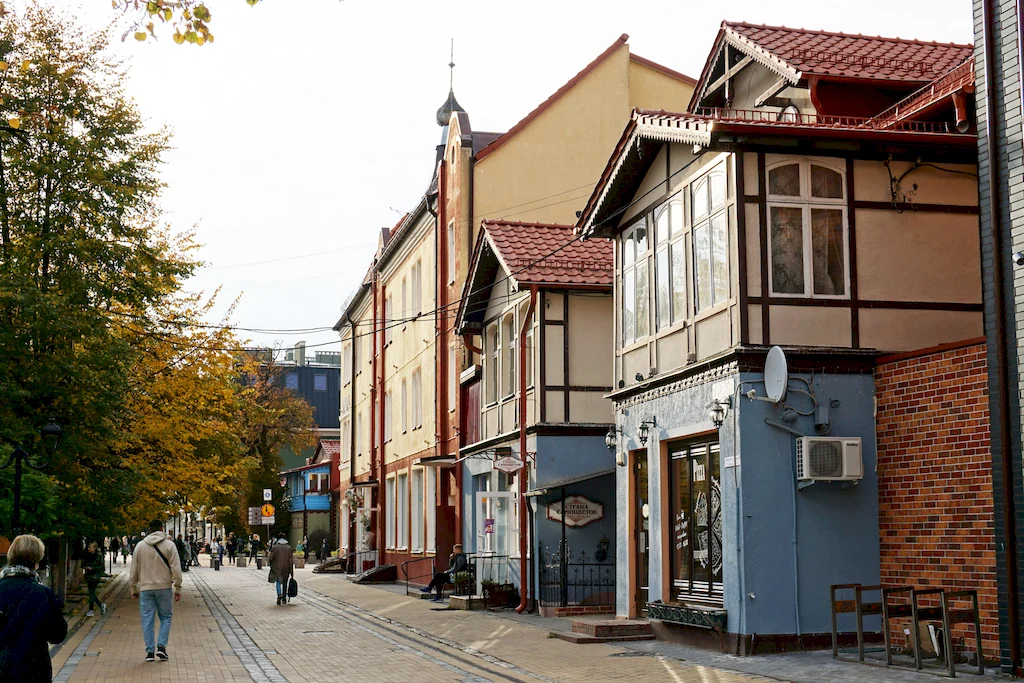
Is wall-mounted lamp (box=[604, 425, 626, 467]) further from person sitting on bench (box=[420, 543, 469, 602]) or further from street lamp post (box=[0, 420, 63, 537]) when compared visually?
street lamp post (box=[0, 420, 63, 537])

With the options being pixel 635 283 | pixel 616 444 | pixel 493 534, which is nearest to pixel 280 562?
pixel 493 534

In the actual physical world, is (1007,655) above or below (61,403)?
below

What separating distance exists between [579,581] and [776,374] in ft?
32.1

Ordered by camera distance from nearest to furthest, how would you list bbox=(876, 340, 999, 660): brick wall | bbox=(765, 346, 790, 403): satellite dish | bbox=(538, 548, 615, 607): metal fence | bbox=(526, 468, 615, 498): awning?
bbox=(876, 340, 999, 660): brick wall, bbox=(765, 346, 790, 403): satellite dish, bbox=(526, 468, 615, 498): awning, bbox=(538, 548, 615, 607): metal fence

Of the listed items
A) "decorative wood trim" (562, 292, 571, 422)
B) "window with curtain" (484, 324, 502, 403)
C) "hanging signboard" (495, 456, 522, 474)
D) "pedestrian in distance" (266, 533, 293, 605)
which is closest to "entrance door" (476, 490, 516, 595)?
"hanging signboard" (495, 456, 522, 474)

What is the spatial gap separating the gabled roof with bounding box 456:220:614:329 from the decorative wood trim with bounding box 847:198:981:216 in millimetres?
7427

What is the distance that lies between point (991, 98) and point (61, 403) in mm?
17927

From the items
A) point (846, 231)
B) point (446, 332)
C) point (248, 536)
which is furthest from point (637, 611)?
point (248, 536)

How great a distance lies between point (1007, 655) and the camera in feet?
41.1

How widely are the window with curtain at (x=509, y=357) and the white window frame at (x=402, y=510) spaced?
12.4 metres

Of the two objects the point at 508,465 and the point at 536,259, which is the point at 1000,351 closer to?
the point at 508,465

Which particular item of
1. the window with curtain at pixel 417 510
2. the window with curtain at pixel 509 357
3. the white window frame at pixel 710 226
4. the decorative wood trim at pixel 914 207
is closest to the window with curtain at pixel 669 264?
the white window frame at pixel 710 226

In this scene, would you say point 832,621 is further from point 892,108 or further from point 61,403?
point 61,403

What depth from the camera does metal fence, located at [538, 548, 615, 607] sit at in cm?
2389
